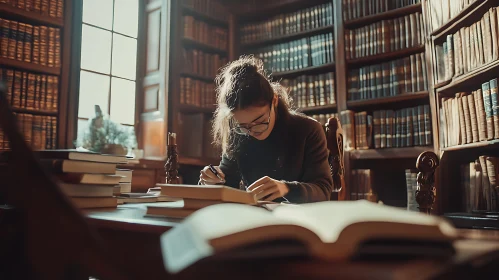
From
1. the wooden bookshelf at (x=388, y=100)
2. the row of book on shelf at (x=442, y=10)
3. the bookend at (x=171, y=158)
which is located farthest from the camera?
the wooden bookshelf at (x=388, y=100)

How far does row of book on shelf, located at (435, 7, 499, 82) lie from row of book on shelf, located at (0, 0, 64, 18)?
2.49 metres

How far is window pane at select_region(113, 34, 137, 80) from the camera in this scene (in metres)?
3.24

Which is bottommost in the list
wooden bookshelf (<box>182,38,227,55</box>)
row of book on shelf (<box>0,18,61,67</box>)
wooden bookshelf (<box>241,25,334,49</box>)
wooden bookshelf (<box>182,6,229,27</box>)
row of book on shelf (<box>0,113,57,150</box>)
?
row of book on shelf (<box>0,113,57,150</box>)

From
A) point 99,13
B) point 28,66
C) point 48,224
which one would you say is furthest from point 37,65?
point 48,224

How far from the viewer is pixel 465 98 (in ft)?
7.23

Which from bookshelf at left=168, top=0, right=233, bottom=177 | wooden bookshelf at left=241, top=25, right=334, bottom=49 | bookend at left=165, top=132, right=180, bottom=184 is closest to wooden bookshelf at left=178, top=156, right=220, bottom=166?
bookshelf at left=168, top=0, right=233, bottom=177

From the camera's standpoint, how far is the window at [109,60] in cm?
301

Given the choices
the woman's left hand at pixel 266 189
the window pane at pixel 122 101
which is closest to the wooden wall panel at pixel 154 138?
the window pane at pixel 122 101

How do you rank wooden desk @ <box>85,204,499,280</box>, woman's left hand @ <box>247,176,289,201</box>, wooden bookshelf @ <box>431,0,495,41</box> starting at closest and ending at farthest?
1. wooden desk @ <box>85,204,499,280</box>
2. woman's left hand @ <box>247,176,289,201</box>
3. wooden bookshelf @ <box>431,0,495,41</box>

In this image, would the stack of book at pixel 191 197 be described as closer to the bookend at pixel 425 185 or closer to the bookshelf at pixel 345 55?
the bookend at pixel 425 185

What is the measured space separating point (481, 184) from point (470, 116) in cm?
37

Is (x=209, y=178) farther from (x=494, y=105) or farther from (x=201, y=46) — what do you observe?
(x=201, y=46)

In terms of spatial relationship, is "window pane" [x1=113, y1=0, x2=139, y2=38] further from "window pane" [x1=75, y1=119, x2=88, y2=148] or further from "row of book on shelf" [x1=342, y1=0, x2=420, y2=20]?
"row of book on shelf" [x1=342, y1=0, x2=420, y2=20]

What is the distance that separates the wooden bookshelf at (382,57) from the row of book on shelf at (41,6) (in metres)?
2.09
